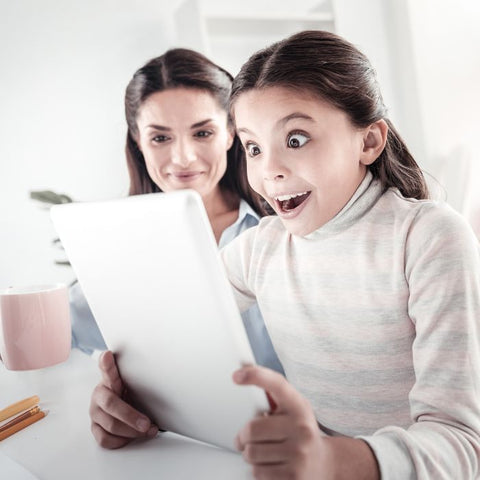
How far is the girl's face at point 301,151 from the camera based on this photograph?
Result: 79 centimetres

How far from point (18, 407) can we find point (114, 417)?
24 centimetres

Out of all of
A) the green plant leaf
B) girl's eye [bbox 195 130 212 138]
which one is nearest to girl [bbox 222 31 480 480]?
girl's eye [bbox 195 130 212 138]

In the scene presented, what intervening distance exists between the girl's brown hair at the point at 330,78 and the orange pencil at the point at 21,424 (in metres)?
0.57

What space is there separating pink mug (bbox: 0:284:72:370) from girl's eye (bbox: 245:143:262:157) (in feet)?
1.51

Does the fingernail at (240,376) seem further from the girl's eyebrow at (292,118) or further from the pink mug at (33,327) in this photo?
the pink mug at (33,327)

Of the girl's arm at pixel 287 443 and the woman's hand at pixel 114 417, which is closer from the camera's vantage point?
the girl's arm at pixel 287 443

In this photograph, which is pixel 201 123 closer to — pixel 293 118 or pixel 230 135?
pixel 230 135

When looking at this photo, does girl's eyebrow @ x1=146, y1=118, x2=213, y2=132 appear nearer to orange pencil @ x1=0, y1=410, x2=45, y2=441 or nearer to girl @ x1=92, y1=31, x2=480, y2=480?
girl @ x1=92, y1=31, x2=480, y2=480

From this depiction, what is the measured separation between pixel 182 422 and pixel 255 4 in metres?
1.78

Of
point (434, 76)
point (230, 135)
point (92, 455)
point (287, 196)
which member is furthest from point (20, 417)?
point (434, 76)

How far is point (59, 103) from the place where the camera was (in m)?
A: 1.86

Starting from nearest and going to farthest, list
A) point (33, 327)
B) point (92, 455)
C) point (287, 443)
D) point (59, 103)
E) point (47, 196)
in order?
point (287, 443) < point (92, 455) < point (33, 327) < point (47, 196) < point (59, 103)

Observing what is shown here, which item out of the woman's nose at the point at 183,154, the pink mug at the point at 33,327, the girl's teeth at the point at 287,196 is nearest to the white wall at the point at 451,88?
the woman's nose at the point at 183,154

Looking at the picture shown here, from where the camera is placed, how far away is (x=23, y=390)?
3.20 ft
